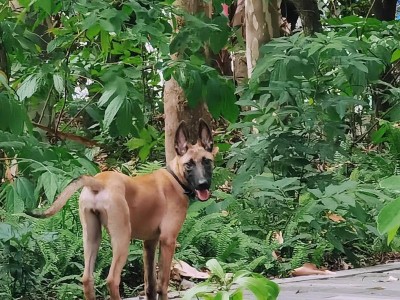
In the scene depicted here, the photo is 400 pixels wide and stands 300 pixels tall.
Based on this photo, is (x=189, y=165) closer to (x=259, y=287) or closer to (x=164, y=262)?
(x=164, y=262)

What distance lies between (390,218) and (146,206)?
3611mm

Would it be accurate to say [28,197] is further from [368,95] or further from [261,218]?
[368,95]

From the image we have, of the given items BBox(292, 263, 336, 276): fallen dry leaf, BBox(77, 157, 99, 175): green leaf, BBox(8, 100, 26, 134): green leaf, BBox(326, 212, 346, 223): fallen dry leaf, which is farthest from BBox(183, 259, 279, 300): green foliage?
BBox(326, 212, 346, 223): fallen dry leaf

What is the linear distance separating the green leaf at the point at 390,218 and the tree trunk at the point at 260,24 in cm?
976

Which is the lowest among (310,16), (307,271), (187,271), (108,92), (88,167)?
(307,271)

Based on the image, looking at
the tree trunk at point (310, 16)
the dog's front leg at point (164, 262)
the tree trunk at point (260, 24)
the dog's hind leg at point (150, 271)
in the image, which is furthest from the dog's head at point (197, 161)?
the tree trunk at point (260, 24)

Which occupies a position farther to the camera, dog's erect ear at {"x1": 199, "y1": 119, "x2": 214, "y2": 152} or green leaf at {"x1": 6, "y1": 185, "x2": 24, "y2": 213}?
dog's erect ear at {"x1": 199, "y1": 119, "x2": 214, "y2": 152}

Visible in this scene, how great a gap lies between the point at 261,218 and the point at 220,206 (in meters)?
0.47

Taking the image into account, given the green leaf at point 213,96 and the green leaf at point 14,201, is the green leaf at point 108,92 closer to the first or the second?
the green leaf at point 213,96

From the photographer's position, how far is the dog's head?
16.7 ft

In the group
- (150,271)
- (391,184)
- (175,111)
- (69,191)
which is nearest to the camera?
(391,184)

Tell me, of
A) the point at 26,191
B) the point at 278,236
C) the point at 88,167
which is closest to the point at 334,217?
the point at 278,236

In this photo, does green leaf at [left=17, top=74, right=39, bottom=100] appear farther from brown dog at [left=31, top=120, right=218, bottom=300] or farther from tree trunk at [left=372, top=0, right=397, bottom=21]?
tree trunk at [left=372, top=0, right=397, bottom=21]

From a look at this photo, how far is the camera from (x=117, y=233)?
184 inches
